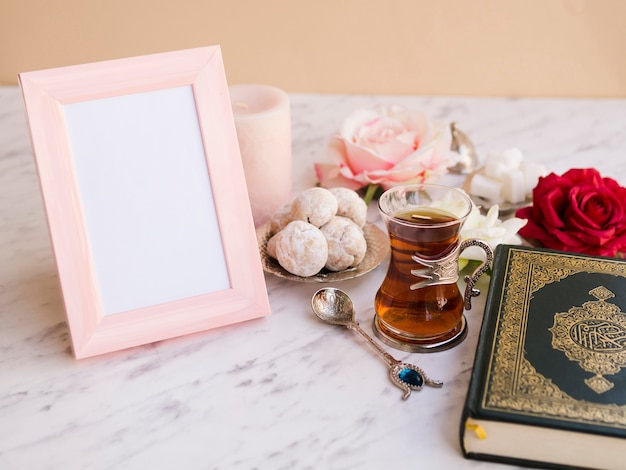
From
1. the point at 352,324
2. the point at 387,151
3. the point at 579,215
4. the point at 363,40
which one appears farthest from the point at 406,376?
the point at 363,40

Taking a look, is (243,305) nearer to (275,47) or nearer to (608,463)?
(608,463)

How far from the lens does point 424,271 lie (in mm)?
819

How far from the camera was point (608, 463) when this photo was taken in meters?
0.68

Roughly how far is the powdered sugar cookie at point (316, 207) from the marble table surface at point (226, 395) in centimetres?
9

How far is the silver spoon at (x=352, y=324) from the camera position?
2.62 feet

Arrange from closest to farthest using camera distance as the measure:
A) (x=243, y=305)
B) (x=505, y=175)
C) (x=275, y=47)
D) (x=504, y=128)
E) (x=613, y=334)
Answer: (x=613, y=334), (x=243, y=305), (x=505, y=175), (x=504, y=128), (x=275, y=47)

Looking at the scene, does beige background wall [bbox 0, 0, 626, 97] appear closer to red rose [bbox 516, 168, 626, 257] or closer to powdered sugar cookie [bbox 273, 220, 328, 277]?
red rose [bbox 516, 168, 626, 257]

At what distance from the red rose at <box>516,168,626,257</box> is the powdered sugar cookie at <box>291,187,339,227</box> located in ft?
0.90

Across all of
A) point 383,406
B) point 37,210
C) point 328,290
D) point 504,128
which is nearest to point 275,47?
point 504,128

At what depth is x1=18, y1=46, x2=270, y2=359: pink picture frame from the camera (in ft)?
2.66

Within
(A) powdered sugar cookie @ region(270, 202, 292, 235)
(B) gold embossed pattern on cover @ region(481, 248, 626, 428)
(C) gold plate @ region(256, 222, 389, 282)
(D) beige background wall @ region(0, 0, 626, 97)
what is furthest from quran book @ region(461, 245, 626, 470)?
(D) beige background wall @ region(0, 0, 626, 97)

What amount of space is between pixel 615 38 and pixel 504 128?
0.32 m

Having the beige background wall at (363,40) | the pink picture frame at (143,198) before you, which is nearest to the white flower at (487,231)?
the pink picture frame at (143,198)

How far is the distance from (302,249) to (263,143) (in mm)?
209
